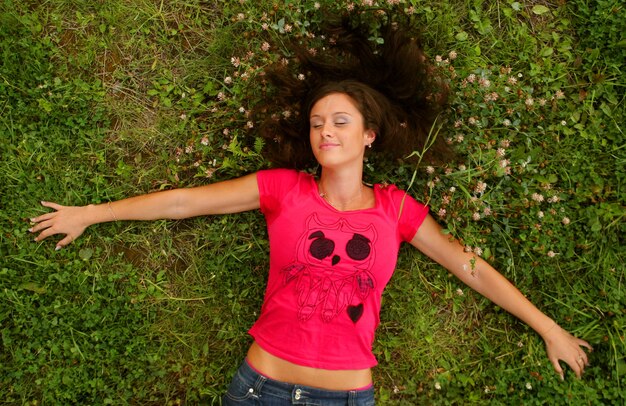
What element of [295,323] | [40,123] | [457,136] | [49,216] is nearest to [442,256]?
[457,136]

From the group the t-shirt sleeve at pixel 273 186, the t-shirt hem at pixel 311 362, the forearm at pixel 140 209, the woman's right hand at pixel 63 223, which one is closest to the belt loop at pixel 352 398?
the t-shirt hem at pixel 311 362

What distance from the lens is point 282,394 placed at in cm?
359

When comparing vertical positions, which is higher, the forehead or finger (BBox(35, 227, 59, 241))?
the forehead

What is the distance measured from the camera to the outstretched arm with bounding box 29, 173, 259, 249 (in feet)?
12.9

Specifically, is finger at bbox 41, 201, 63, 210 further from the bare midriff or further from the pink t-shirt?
the bare midriff

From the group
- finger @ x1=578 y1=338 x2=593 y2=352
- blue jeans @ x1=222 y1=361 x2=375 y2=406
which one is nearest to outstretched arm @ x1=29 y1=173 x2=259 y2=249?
blue jeans @ x1=222 y1=361 x2=375 y2=406

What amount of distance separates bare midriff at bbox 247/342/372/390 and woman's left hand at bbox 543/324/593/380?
1629 millimetres

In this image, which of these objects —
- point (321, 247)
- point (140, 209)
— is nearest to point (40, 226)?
point (140, 209)

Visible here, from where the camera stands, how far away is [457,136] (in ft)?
13.3

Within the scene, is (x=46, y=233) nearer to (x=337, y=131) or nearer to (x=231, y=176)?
(x=231, y=176)

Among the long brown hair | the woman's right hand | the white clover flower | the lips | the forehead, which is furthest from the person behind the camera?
the woman's right hand

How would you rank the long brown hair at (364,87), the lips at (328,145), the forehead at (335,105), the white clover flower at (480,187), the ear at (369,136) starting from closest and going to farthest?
the lips at (328,145)
the forehead at (335,105)
the ear at (369,136)
the long brown hair at (364,87)
the white clover flower at (480,187)

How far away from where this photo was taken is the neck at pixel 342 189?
12.5 feet

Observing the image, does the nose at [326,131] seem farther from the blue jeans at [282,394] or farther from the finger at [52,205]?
the finger at [52,205]
